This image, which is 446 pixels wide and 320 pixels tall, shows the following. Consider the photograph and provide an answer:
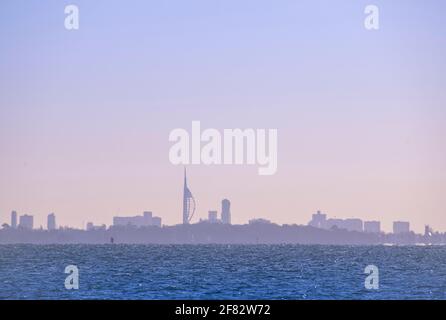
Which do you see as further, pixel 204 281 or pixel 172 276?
pixel 172 276

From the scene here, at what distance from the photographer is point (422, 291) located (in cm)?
Answer: 5556

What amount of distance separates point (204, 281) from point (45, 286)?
35.0 feet

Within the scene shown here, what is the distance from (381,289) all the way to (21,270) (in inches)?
1214

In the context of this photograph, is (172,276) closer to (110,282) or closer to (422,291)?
(110,282)

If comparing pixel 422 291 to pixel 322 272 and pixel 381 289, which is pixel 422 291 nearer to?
pixel 381 289

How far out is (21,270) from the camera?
75.3 metres
